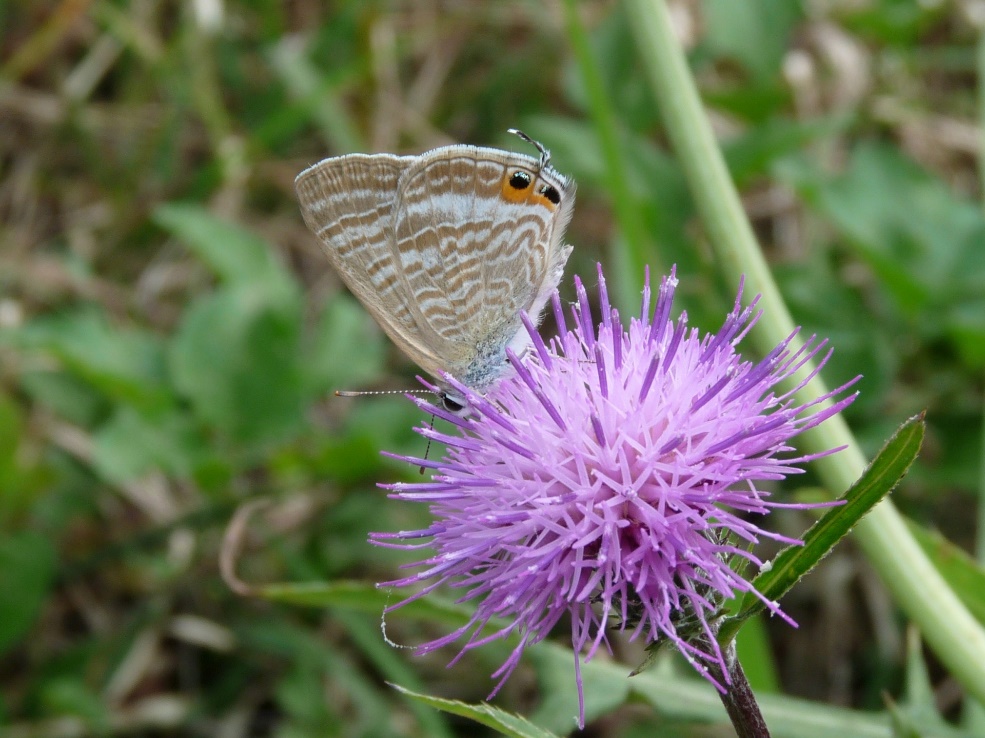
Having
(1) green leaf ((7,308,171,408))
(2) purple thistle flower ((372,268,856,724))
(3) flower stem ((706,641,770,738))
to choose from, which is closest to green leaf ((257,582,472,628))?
(2) purple thistle flower ((372,268,856,724))

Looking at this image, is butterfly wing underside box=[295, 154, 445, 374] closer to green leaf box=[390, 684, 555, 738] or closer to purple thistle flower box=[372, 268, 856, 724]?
purple thistle flower box=[372, 268, 856, 724]

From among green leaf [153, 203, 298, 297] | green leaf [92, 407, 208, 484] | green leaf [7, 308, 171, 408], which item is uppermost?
green leaf [153, 203, 298, 297]

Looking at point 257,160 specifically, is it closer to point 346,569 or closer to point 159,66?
point 159,66

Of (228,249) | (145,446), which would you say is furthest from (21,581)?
(228,249)

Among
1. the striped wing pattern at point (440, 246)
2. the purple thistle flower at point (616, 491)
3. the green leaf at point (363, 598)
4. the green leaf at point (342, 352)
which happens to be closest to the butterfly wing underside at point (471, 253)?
the striped wing pattern at point (440, 246)

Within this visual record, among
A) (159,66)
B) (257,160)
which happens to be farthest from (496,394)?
(159,66)

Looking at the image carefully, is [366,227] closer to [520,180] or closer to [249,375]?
[520,180]

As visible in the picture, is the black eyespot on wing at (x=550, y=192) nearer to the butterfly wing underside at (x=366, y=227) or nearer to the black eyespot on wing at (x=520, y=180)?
the black eyespot on wing at (x=520, y=180)
